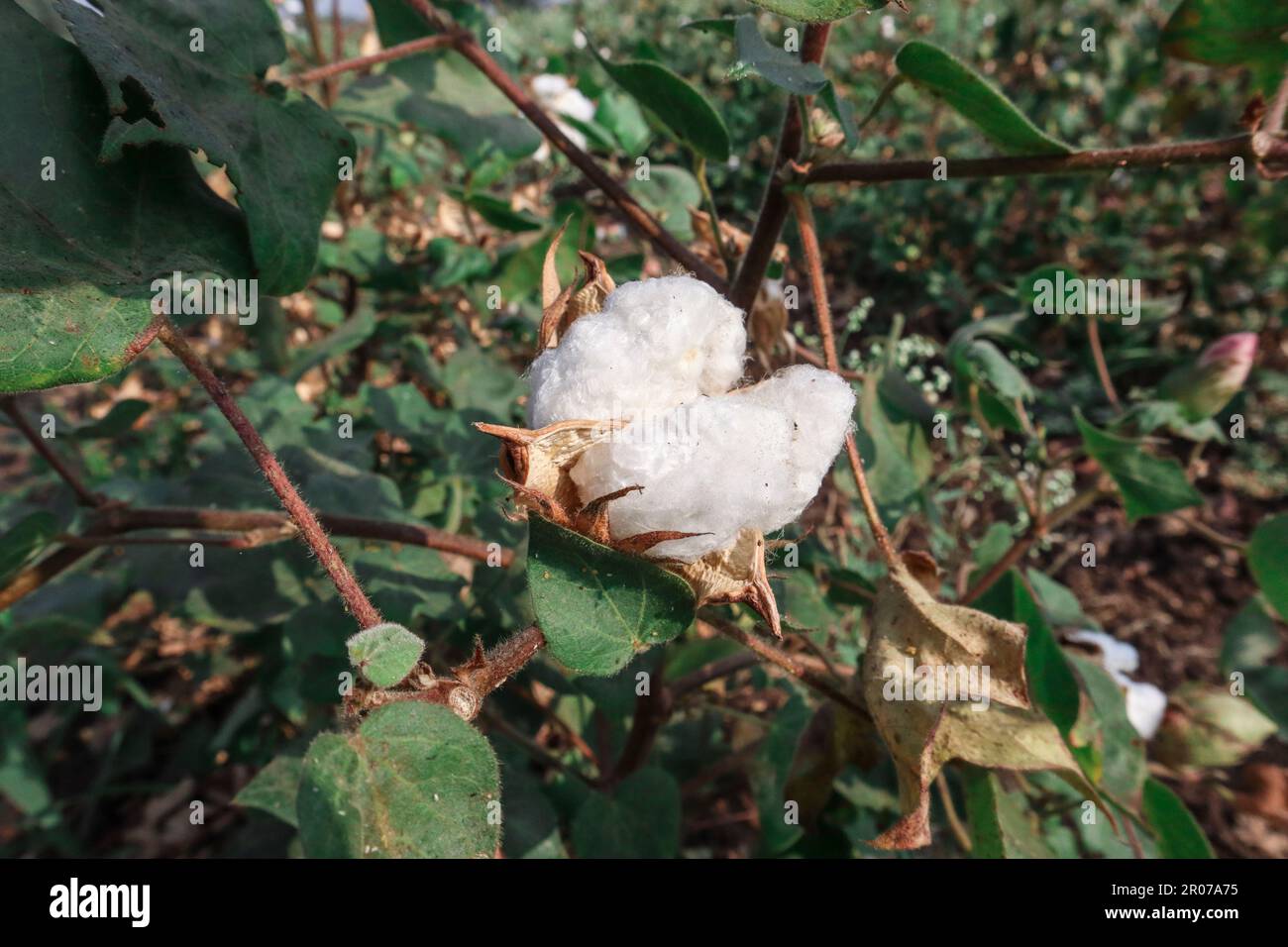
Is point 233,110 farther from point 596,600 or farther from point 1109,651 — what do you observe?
point 1109,651

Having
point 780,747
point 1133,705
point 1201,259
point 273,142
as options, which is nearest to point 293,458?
point 273,142

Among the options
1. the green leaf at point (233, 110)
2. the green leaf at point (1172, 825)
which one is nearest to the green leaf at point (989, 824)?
the green leaf at point (1172, 825)

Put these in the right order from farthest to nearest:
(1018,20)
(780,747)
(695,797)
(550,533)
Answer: (1018,20) → (695,797) → (780,747) → (550,533)

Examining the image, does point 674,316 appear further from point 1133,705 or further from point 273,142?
point 1133,705

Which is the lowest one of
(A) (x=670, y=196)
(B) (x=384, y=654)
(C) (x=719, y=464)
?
(B) (x=384, y=654)

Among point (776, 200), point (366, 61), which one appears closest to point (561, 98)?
point (366, 61)

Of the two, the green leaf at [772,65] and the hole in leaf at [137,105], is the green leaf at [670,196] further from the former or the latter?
the hole in leaf at [137,105]

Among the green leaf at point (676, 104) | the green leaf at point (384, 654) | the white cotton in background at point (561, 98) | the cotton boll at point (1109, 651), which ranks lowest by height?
the cotton boll at point (1109, 651)
